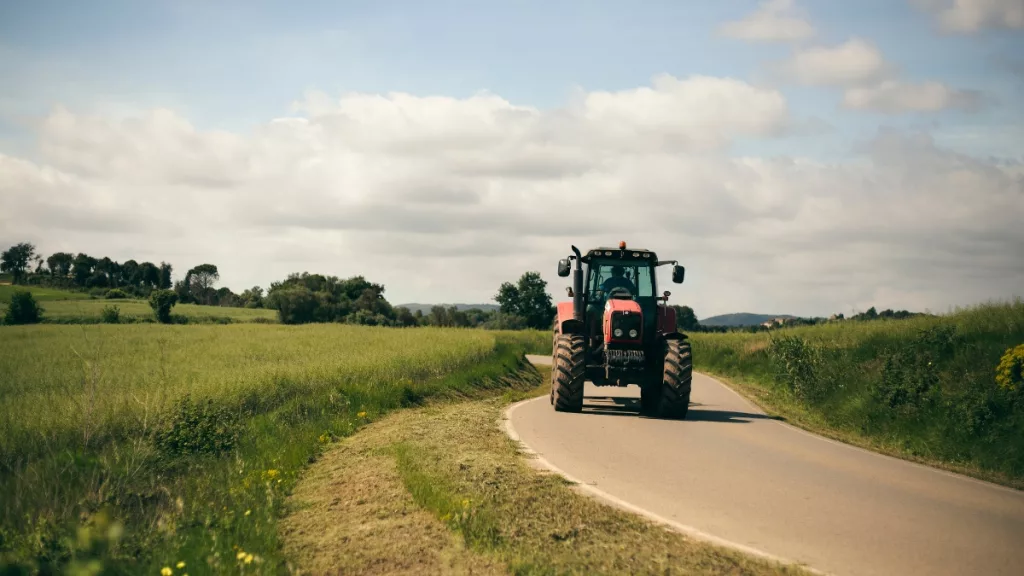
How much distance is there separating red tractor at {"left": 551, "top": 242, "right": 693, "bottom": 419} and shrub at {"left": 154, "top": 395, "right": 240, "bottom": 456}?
6.81 metres

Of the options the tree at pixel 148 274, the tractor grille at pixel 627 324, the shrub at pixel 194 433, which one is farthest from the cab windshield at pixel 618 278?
the tree at pixel 148 274

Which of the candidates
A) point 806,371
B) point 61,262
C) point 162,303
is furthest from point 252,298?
point 806,371

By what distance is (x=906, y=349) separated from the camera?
58.6 feet

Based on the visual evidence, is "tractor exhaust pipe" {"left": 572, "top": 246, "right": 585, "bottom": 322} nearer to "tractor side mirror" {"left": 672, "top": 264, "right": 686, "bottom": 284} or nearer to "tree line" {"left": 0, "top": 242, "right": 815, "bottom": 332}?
"tractor side mirror" {"left": 672, "top": 264, "right": 686, "bottom": 284}

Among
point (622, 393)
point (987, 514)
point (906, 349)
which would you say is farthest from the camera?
A: point (622, 393)

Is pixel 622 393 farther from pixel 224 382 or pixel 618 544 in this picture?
pixel 618 544

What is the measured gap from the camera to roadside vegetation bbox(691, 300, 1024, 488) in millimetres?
11766

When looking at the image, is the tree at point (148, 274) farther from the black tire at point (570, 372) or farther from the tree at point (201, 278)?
the black tire at point (570, 372)

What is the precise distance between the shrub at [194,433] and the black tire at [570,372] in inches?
256

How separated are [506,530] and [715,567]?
1.81 meters

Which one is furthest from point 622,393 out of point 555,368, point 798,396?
point 555,368

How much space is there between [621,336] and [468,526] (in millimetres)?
9701

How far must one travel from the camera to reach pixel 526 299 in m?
103

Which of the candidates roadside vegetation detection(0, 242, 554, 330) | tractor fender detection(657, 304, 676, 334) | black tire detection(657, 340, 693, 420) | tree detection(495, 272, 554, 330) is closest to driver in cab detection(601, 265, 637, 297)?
tractor fender detection(657, 304, 676, 334)
